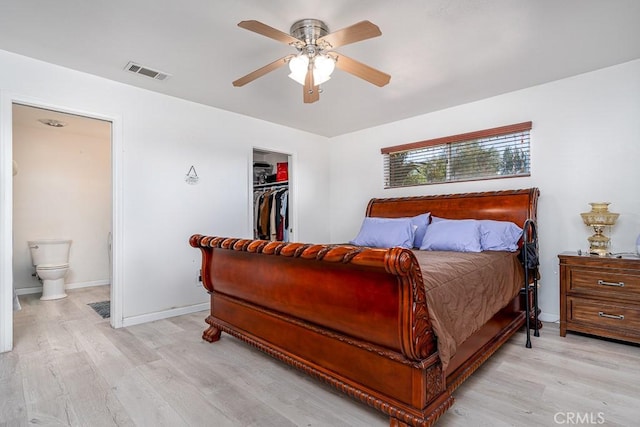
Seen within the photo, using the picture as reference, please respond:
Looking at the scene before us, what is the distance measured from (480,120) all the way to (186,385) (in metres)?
3.85

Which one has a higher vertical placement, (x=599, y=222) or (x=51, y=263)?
(x=599, y=222)

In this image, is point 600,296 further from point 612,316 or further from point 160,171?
point 160,171

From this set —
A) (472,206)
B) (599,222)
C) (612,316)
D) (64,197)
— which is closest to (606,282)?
(612,316)

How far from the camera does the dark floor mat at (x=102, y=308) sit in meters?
3.61

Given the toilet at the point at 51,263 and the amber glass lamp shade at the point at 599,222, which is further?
the toilet at the point at 51,263

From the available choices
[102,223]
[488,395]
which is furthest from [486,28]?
[102,223]

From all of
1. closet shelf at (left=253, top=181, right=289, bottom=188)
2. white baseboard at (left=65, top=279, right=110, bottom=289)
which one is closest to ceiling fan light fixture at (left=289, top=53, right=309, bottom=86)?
closet shelf at (left=253, top=181, right=289, bottom=188)

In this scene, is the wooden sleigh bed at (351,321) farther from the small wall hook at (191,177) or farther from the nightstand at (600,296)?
the small wall hook at (191,177)

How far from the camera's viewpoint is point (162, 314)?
3.49m

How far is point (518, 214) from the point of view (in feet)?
10.7

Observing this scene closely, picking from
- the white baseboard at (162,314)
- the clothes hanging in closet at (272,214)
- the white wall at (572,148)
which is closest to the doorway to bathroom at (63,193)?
the white baseboard at (162,314)

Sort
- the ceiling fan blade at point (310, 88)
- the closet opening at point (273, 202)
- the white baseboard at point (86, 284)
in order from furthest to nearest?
the white baseboard at point (86, 284)
the closet opening at point (273, 202)
the ceiling fan blade at point (310, 88)

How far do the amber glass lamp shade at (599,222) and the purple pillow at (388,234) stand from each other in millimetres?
1533

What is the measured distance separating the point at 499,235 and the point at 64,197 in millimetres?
6108
